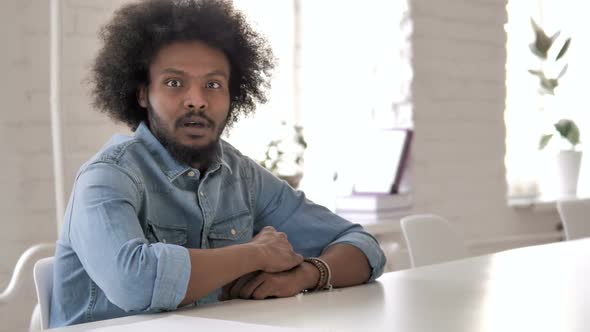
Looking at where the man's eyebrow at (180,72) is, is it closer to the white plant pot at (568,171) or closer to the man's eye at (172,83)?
the man's eye at (172,83)

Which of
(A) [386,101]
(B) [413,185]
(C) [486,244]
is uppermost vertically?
(A) [386,101]

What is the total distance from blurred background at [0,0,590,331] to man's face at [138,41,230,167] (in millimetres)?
683

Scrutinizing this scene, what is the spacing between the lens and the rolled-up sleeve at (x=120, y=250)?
139 centimetres

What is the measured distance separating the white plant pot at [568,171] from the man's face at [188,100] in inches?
120

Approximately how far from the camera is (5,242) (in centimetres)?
262

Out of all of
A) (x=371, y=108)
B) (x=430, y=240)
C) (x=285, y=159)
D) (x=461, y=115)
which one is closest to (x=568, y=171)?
(x=461, y=115)

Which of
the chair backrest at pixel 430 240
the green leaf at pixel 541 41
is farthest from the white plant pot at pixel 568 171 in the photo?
the chair backrest at pixel 430 240

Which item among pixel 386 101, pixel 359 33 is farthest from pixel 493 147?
pixel 359 33

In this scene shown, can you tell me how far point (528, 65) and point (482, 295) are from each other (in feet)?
11.7

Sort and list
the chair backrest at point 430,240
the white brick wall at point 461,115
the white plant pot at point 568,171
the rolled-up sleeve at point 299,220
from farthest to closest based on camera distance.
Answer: the white plant pot at point 568,171, the white brick wall at point 461,115, the chair backrest at point 430,240, the rolled-up sleeve at point 299,220

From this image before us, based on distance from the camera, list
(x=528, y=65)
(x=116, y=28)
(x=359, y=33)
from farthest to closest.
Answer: (x=528, y=65)
(x=359, y=33)
(x=116, y=28)

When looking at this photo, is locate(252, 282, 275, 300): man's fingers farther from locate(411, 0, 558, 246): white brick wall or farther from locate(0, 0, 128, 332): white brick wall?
locate(411, 0, 558, 246): white brick wall

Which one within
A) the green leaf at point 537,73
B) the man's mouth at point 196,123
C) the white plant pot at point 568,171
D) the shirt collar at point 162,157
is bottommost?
the white plant pot at point 568,171

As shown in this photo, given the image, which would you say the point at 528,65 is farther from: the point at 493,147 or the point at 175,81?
the point at 175,81
